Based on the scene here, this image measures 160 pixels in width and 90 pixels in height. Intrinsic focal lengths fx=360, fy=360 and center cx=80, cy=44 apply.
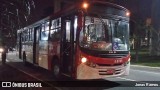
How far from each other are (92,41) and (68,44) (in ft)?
4.81

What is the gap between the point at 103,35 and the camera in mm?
13758

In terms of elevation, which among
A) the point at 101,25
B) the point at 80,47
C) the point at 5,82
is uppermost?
the point at 101,25

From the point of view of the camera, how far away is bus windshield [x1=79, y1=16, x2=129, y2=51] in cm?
1345

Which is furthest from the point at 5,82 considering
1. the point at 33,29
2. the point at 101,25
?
the point at 33,29

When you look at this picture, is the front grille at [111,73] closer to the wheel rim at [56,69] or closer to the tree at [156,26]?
the wheel rim at [56,69]

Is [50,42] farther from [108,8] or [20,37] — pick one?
[20,37]

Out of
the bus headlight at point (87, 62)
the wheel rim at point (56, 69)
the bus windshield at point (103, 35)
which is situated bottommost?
the wheel rim at point (56, 69)

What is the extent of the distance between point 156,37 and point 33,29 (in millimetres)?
20480

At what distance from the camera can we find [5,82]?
47.2ft

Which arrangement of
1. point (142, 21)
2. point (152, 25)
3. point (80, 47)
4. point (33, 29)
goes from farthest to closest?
point (152, 25), point (142, 21), point (33, 29), point (80, 47)

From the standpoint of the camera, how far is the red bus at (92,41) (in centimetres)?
1336

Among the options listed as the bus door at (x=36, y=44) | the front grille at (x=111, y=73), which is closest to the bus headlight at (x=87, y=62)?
the front grille at (x=111, y=73)

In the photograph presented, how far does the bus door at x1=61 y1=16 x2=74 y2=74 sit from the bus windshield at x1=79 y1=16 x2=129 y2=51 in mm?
771

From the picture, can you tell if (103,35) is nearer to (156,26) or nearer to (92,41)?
(92,41)
